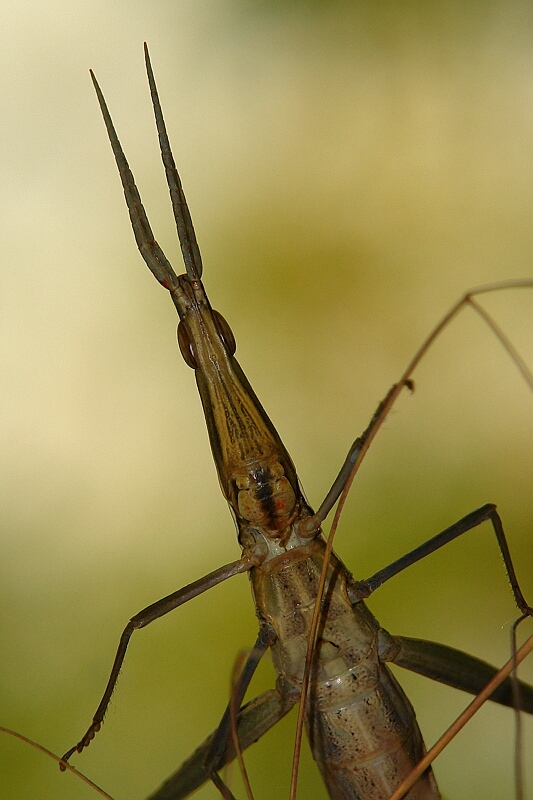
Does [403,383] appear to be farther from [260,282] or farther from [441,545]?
[260,282]

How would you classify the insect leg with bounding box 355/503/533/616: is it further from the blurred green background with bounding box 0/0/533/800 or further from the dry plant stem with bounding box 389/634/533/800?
the blurred green background with bounding box 0/0/533/800

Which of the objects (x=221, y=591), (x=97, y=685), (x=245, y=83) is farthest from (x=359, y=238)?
(x=97, y=685)

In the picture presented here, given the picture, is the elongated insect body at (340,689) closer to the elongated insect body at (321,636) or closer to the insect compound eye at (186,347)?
the elongated insect body at (321,636)

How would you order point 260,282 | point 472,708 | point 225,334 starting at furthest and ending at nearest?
point 260,282, point 225,334, point 472,708

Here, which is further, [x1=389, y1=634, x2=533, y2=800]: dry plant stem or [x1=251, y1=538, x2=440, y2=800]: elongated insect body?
[x1=251, y1=538, x2=440, y2=800]: elongated insect body

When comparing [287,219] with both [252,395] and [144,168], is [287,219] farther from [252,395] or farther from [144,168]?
[252,395]

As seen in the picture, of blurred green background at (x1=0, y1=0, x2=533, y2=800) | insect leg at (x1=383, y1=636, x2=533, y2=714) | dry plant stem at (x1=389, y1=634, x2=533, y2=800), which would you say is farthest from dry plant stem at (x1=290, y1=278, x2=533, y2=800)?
blurred green background at (x1=0, y1=0, x2=533, y2=800)

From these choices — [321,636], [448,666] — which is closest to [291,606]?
[321,636]
